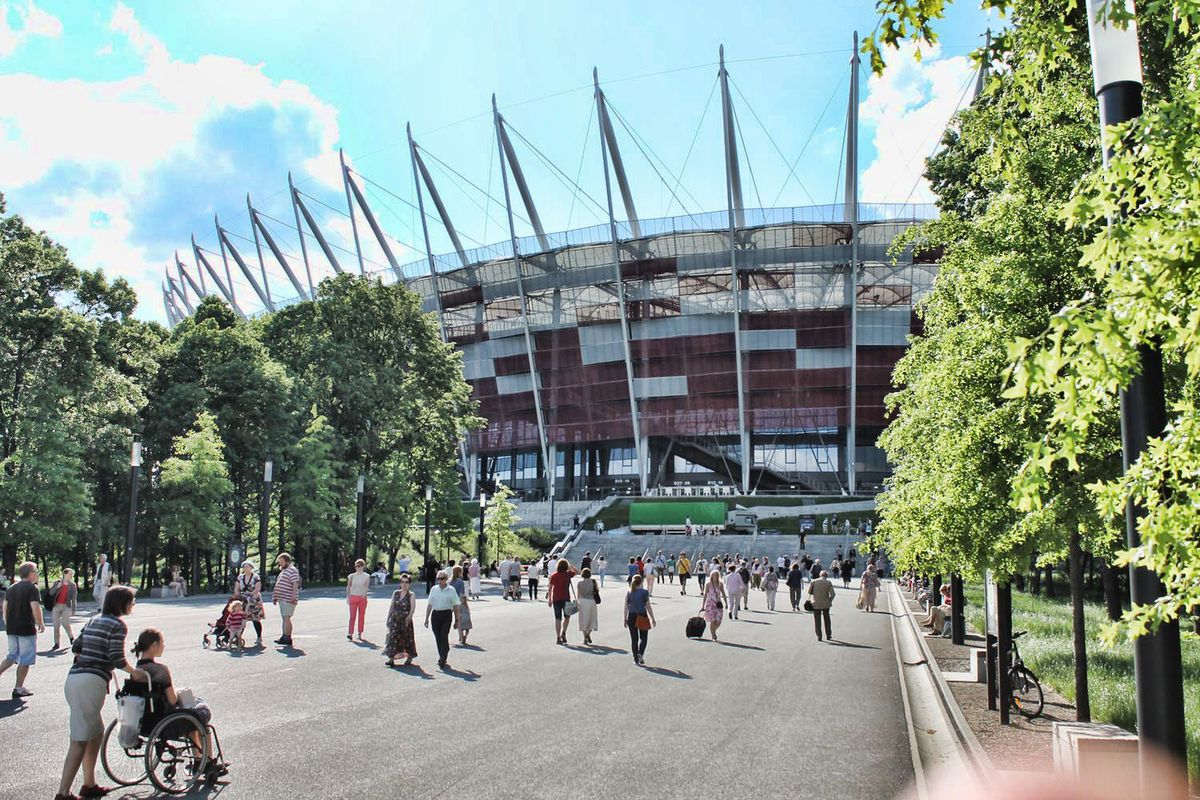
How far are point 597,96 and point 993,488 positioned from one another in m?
54.9

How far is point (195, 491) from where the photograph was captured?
35469 millimetres

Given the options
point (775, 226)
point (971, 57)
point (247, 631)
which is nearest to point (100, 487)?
point (247, 631)

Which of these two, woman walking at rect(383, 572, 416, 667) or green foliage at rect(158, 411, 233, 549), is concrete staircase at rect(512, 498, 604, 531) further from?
woman walking at rect(383, 572, 416, 667)

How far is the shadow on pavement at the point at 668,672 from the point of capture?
1390 cm

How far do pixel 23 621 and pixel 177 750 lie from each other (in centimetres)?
499

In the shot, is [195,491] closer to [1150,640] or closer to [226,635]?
[226,635]

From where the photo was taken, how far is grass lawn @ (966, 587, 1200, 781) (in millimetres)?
10398

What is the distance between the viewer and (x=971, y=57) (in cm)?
577

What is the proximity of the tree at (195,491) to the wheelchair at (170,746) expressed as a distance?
2984 cm

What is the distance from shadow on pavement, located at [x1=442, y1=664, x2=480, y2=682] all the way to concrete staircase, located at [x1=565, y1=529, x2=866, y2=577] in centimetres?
4029

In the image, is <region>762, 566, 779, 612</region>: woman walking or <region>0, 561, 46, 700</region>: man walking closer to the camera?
<region>0, 561, 46, 700</region>: man walking

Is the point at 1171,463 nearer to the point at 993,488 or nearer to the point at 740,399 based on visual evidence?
the point at 993,488

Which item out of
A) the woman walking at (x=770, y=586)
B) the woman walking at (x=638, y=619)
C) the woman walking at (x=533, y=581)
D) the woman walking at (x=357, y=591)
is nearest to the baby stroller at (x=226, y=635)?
the woman walking at (x=357, y=591)

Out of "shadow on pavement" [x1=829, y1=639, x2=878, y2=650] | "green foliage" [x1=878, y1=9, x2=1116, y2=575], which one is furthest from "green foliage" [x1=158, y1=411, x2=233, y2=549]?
"green foliage" [x1=878, y1=9, x2=1116, y2=575]
